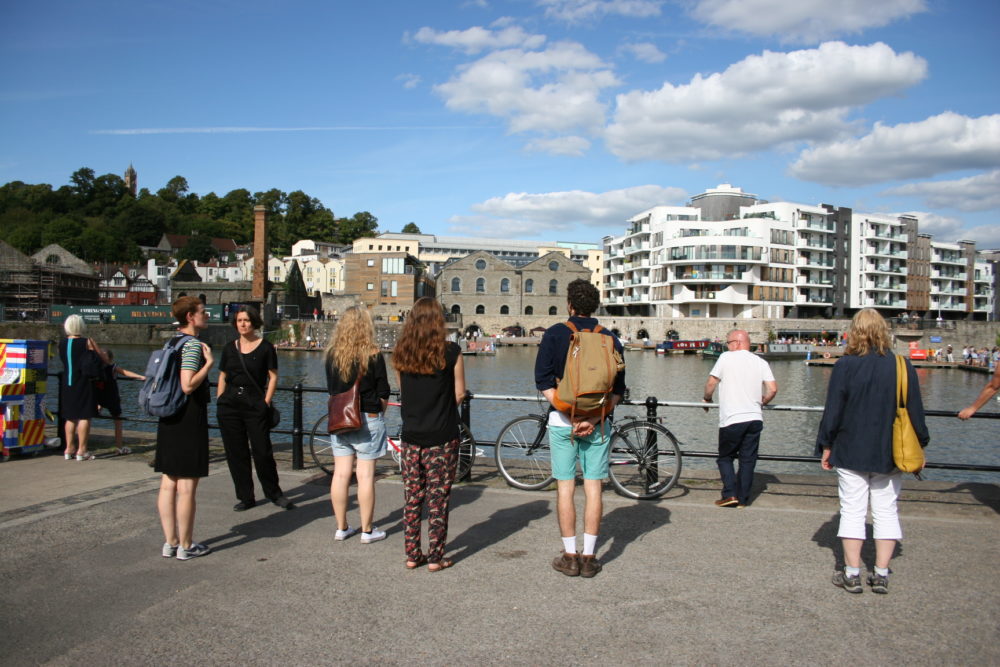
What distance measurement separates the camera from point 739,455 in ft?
21.1

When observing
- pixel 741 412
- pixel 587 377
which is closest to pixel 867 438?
pixel 587 377

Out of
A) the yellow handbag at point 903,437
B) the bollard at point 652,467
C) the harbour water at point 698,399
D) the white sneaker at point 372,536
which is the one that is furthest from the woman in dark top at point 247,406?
the yellow handbag at point 903,437

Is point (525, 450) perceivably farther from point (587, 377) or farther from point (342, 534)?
point (587, 377)

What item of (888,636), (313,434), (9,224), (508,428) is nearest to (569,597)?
(888,636)

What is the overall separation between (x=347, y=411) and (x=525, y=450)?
278 cm

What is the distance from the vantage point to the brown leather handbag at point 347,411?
5.13m

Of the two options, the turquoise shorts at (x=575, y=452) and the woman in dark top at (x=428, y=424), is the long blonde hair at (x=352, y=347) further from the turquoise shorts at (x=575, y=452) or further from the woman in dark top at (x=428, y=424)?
the turquoise shorts at (x=575, y=452)

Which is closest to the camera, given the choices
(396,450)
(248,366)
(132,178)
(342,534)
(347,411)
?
(347,411)

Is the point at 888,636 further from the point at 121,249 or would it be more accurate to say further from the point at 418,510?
Result: the point at 121,249

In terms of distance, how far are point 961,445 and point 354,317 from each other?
21.3 m

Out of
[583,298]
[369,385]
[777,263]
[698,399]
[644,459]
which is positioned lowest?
[698,399]

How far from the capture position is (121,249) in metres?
122

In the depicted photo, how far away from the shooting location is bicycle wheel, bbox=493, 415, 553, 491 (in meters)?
7.13

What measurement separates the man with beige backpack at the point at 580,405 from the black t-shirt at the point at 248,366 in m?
2.81
